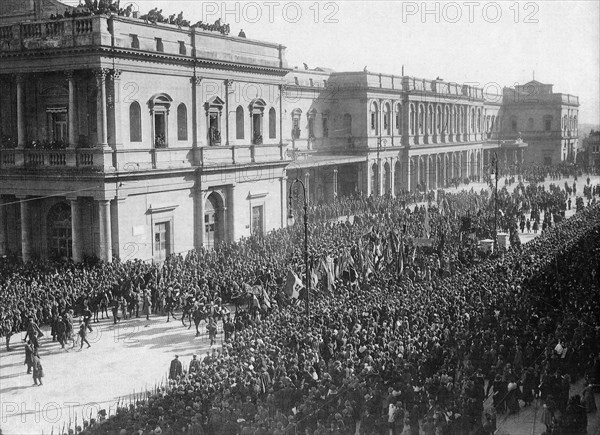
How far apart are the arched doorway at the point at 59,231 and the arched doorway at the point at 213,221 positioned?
24.3 ft

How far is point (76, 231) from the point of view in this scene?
104 feet

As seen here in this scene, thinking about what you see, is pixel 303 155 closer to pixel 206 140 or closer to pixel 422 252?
pixel 206 140

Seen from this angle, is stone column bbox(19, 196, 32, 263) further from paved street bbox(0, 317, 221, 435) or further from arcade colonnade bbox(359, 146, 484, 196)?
arcade colonnade bbox(359, 146, 484, 196)

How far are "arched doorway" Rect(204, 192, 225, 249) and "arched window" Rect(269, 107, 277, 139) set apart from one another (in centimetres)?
689

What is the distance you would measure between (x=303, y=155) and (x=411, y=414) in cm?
4090

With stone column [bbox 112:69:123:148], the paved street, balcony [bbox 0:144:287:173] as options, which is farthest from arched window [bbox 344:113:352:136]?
the paved street

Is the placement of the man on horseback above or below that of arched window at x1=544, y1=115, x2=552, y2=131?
below

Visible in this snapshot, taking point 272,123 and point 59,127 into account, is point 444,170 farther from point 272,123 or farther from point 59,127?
point 59,127

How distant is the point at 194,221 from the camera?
36.6 meters

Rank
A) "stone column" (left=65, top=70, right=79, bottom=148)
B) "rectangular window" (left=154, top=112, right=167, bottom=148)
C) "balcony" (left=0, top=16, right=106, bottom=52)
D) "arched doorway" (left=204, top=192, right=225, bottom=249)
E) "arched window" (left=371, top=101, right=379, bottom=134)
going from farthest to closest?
1. "arched window" (left=371, top=101, right=379, bottom=134)
2. "arched doorway" (left=204, top=192, right=225, bottom=249)
3. "rectangular window" (left=154, top=112, right=167, bottom=148)
4. "stone column" (left=65, top=70, right=79, bottom=148)
5. "balcony" (left=0, top=16, right=106, bottom=52)

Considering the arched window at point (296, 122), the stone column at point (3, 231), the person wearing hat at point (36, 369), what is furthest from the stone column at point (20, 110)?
the arched window at point (296, 122)

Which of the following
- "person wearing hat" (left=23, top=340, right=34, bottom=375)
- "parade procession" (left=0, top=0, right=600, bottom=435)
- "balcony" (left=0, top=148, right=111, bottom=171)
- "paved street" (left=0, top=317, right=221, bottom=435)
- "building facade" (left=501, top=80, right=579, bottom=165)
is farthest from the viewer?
"building facade" (left=501, top=80, right=579, bottom=165)

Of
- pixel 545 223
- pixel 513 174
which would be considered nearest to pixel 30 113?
pixel 545 223

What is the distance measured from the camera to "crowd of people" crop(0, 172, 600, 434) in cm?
1520
